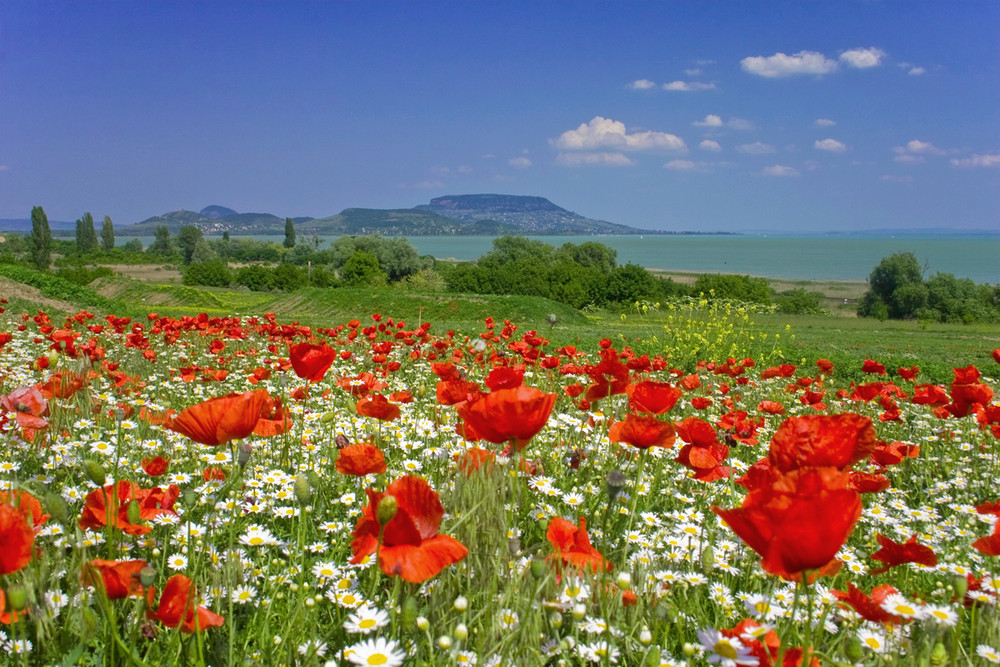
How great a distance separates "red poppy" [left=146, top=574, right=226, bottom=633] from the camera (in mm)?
1415

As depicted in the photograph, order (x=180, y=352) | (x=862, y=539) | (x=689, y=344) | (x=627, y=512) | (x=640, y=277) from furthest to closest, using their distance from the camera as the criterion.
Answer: (x=640, y=277) → (x=689, y=344) → (x=180, y=352) → (x=862, y=539) → (x=627, y=512)

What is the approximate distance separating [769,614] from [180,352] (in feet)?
23.3

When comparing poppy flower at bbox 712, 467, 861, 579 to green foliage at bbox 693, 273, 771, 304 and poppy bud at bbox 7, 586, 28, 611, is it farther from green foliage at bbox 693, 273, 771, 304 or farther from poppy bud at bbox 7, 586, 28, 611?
green foliage at bbox 693, 273, 771, 304

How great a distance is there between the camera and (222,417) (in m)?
1.49

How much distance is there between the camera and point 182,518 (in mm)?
2254

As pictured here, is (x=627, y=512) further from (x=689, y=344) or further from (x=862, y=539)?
(x=689, y=344)

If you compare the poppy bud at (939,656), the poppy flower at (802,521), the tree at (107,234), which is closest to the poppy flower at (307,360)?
the poppy flower at (802,521)

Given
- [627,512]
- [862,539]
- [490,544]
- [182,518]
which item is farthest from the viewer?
[862,539]

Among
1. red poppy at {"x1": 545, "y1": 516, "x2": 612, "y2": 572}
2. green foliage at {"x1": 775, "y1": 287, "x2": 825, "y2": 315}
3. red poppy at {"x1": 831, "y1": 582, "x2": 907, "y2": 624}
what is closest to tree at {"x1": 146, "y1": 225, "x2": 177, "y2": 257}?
green foliage at {"x1": 775, "y1": 287, "x2": 825, "y2": 315}

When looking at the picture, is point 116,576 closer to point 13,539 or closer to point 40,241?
point 13,539

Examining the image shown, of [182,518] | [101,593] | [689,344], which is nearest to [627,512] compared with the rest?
[182,518]

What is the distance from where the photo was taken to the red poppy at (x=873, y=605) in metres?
1.51

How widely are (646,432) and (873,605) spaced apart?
70 cm

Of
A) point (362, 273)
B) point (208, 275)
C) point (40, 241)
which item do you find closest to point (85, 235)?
point (40, 241)
